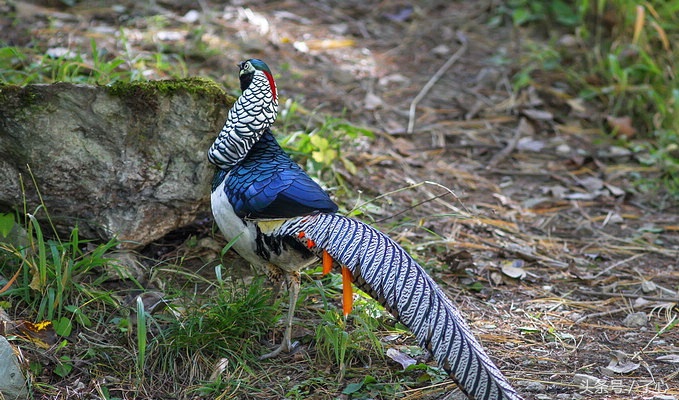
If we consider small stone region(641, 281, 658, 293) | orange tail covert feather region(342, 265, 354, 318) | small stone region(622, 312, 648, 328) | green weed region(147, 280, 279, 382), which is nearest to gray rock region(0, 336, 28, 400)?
green weed region(147, 280, 279, 382)

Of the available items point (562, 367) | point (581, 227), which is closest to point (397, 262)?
point (562, 367)

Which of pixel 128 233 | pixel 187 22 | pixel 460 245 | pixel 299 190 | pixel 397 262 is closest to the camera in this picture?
pixel 397 262

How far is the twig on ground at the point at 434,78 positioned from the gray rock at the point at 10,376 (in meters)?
3.53

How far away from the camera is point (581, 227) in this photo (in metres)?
4.90

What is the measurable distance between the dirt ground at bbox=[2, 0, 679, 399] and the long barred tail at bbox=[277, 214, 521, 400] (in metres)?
0.51

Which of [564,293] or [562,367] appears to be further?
[564,293]

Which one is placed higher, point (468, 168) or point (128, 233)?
point (128, 233)

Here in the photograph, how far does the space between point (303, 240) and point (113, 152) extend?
126 centimetres

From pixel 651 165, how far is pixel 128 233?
3.73m

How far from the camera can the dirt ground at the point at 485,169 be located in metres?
3.70

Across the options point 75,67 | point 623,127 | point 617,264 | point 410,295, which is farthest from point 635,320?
point 75,67

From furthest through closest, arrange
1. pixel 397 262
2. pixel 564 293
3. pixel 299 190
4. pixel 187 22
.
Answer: pixel 187 22 < pixel 564 293 < pixel 299 190 < pixel 397 262

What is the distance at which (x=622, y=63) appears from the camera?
6.38 meters

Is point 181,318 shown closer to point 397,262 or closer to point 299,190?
point 299,190
